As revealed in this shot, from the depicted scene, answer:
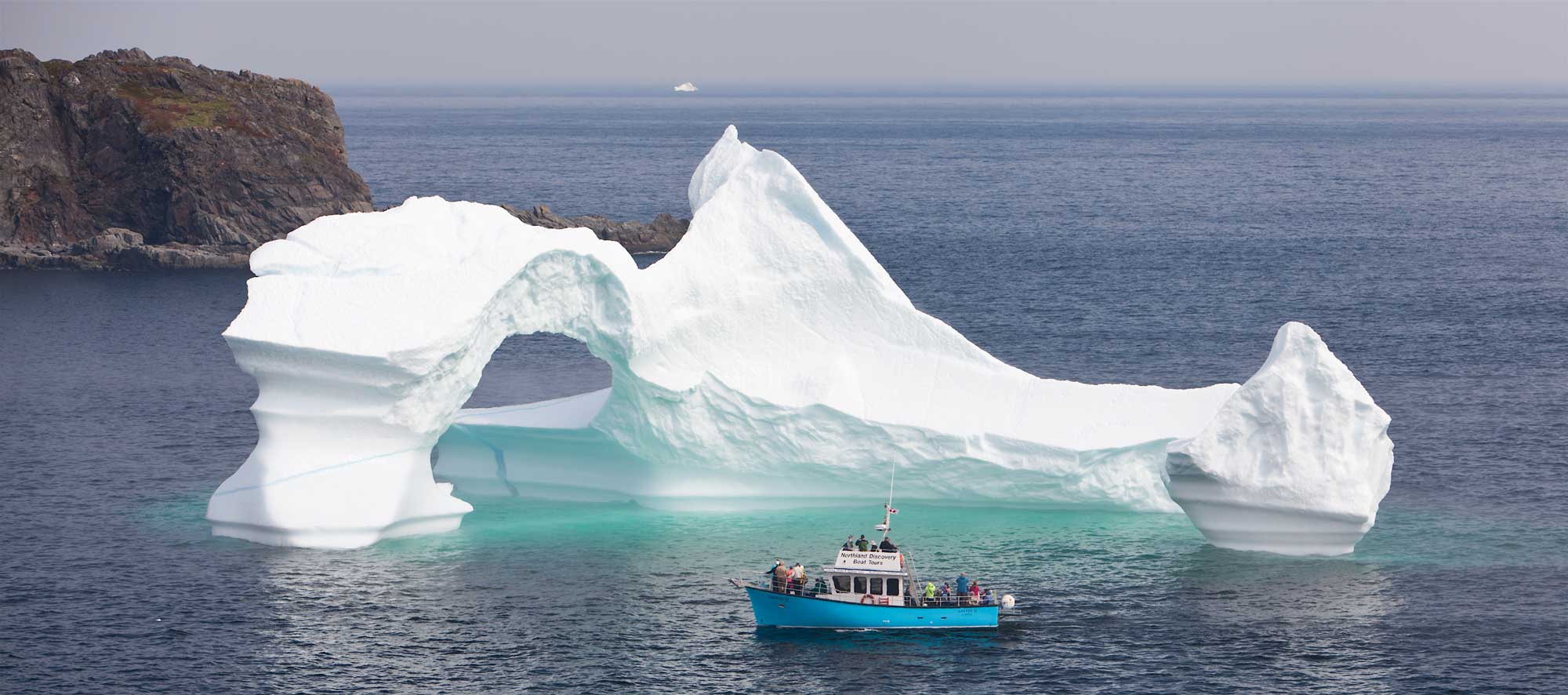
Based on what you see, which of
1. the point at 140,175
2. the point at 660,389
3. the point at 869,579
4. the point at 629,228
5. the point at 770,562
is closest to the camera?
the point at 869,579

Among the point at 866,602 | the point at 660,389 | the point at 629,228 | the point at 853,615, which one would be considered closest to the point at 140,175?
the point at 629,228

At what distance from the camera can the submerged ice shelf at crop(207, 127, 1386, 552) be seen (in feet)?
156

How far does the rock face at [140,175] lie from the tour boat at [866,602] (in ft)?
246

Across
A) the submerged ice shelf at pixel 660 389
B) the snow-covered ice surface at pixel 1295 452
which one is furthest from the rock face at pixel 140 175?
the snow-covered ice surface at pixel 1295 452

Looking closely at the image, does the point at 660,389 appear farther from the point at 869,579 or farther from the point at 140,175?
the point at 140,175

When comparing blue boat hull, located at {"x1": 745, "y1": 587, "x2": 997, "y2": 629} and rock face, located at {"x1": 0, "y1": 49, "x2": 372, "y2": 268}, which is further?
rock face, located at {"x1": 0, "y1": 49, "x2": 372, "y2": 268}

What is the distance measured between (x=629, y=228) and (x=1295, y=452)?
74.8 meters

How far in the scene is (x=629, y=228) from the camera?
11638 cm

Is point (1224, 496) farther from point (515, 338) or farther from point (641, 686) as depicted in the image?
point (515, 338)

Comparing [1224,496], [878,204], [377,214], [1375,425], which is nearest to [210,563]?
[377,214]

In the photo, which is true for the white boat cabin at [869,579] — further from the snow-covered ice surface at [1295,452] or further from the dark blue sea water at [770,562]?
the snow-covered ice surface at [1295,452]

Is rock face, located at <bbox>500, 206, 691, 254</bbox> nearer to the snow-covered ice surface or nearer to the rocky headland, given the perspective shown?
the rocky headland

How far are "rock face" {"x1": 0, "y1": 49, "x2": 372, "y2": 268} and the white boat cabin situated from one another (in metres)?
75.0

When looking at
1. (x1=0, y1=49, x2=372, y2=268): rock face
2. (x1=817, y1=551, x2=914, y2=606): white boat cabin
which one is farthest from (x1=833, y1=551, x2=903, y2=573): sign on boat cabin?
(x1=0, y1=49, x2=372, y2=268): rock face
